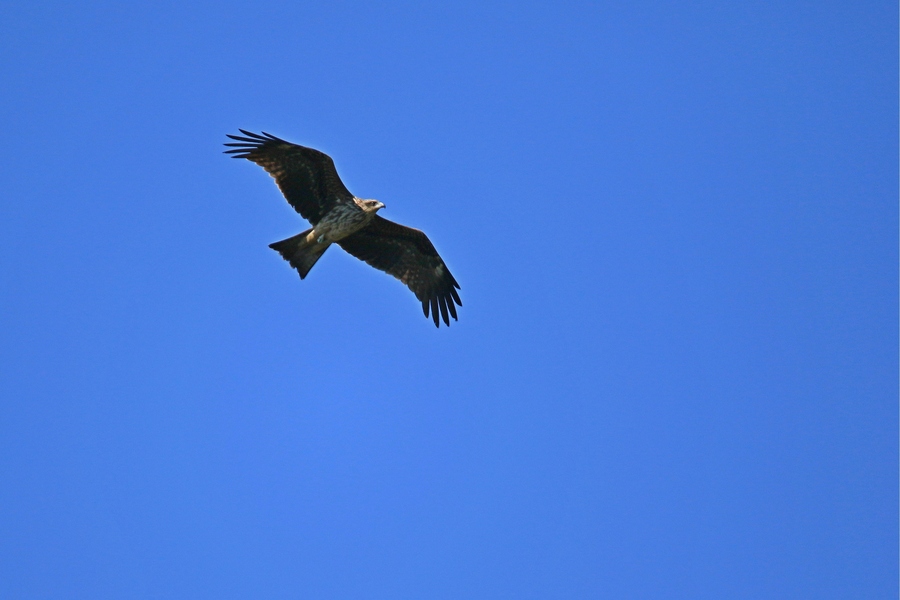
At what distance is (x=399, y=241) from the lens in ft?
49.2

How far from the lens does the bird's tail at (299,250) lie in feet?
45.1

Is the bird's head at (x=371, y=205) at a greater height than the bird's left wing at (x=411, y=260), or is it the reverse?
the bird's left wing at (x=411, y=260)

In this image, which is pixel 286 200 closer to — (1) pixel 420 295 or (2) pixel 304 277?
(2) pixel 304 277

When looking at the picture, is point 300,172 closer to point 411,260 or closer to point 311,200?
point 311,200

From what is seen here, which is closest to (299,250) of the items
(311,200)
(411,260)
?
(311,200)

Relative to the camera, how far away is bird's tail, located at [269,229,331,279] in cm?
1374

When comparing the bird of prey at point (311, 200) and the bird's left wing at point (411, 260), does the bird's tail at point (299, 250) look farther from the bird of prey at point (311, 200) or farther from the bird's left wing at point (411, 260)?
the bird's left wing at point (411, 260)

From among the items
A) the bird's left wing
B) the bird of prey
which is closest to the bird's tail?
the bird of prey

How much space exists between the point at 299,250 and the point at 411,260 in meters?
2.02

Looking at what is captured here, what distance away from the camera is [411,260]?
15203mm

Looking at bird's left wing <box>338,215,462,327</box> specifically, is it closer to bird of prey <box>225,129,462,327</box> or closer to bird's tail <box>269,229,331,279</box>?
bird of prey <box>225,129,462,327</box>

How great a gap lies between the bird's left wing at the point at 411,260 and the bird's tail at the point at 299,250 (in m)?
1.03

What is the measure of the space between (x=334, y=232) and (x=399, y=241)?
1.43 m

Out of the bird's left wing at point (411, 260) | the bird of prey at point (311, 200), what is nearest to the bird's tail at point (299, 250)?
the bird of prey at point (311, 200)
